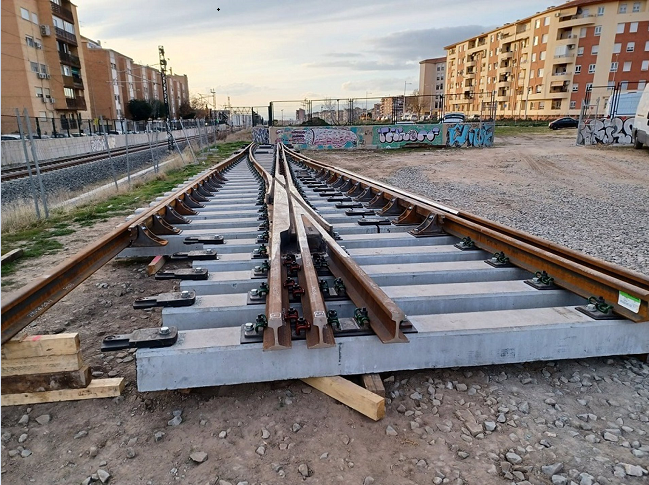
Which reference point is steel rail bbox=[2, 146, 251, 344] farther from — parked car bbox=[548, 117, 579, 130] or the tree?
the tree

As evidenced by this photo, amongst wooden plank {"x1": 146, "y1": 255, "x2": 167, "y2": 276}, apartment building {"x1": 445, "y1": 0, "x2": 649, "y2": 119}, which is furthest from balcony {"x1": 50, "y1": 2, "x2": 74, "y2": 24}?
wooden plank {"x1": 146, "y1": 255, "x2": 167, "y2": 276}

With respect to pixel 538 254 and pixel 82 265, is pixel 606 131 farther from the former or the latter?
pixel 82 265

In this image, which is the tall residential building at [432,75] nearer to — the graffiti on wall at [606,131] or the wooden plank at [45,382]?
the graffiti on wall at [606,131]

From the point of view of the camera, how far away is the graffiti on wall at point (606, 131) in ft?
94.1

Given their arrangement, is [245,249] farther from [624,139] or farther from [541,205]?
[624,139]

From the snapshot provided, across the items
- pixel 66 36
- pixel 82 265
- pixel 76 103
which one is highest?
pixel 66 36

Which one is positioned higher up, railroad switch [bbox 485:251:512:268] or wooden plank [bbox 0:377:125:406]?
railroad switch [bbox 485:251:512:268]

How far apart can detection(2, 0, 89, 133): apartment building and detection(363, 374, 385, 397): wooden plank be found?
4751cm

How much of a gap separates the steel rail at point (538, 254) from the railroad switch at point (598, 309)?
5cm

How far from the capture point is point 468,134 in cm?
3216

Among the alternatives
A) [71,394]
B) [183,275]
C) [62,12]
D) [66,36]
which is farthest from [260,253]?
[62,12]

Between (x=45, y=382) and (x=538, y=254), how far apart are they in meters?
3.80

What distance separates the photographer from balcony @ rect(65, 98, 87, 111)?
191ft

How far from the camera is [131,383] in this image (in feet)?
9.65
